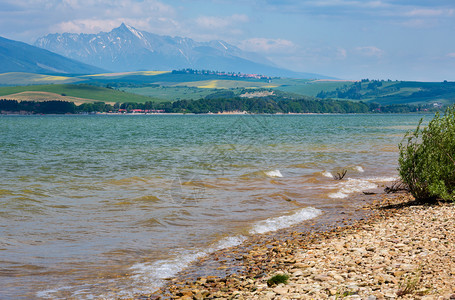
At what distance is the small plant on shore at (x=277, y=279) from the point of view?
10192 mm

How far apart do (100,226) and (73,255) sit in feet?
12.5

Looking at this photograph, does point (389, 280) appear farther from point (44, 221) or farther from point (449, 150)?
point (44, 221)

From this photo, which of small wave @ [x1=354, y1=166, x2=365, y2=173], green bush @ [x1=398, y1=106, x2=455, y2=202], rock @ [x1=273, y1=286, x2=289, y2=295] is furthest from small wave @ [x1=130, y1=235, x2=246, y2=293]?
small wave @ [x1=354, y1=166, x2=365, y2=173]

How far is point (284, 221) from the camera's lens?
18.6 m

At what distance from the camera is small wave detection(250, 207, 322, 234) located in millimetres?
17344

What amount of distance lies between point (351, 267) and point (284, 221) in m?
7.77

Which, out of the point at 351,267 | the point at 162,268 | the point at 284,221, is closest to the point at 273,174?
the point at 284,221

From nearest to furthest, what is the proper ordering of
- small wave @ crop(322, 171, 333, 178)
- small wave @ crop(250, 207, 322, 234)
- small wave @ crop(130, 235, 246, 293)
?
small wave @ crop(130, 235, 246, 293) → small wave @ crop(250, 207, 322, 234) → small wave @ crop(322, 171, 333, 178)

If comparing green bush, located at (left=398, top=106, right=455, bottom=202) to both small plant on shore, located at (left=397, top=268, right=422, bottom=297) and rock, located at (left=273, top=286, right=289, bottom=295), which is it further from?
rock, located at (left=273, top=286, right=289, bottom=295)

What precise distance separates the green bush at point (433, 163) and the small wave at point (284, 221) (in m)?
4.18

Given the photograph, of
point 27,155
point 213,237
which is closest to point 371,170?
point 213,237

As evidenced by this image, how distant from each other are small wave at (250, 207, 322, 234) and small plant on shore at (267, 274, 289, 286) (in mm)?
6481

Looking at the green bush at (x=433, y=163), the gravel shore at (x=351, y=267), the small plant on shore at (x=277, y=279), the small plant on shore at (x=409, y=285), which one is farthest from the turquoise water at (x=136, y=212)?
the small plant on shore at (x=409, y=285)

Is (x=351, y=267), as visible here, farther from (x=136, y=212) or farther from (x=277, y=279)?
(x=136, y=212)
